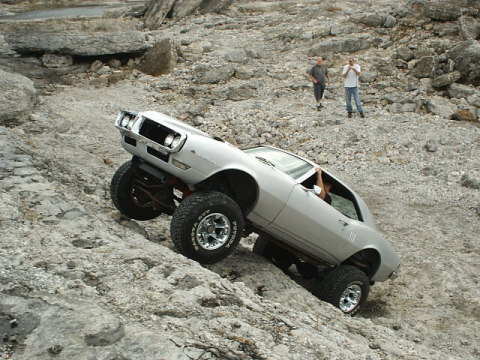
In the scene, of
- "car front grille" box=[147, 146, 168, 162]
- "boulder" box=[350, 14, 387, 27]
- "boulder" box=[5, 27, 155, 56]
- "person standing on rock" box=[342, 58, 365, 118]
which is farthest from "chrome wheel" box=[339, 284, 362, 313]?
"boulder" box=[350, 14, 387, 27]

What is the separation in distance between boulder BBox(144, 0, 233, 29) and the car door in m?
20.3

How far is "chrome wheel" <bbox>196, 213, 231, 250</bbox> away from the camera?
5074 millimetres

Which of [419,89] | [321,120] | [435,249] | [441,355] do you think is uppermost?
[419,89]

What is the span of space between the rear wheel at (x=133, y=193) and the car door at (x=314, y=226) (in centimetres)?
127

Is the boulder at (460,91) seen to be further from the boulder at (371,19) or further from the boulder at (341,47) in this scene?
the boulder at (371,19)

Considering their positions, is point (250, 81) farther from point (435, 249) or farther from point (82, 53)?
point (435, 249)

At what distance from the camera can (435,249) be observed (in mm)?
8586

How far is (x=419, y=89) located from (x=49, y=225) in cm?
1279

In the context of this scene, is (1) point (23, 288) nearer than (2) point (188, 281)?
Yes

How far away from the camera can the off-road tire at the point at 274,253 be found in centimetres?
712

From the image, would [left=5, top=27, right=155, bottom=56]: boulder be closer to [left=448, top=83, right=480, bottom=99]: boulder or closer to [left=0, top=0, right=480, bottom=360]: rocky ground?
[left=0, top=0, right=480, bottom=360]: rocky ground

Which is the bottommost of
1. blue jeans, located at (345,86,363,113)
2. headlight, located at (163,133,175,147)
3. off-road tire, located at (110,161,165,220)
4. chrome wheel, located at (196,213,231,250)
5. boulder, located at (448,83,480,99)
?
off-road tire, located at (110,161,165,220)

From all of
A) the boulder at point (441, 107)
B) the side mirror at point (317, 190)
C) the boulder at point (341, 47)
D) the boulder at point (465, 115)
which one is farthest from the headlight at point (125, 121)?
the boulder at point (341, 47)

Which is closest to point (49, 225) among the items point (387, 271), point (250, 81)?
point (387, 271)
